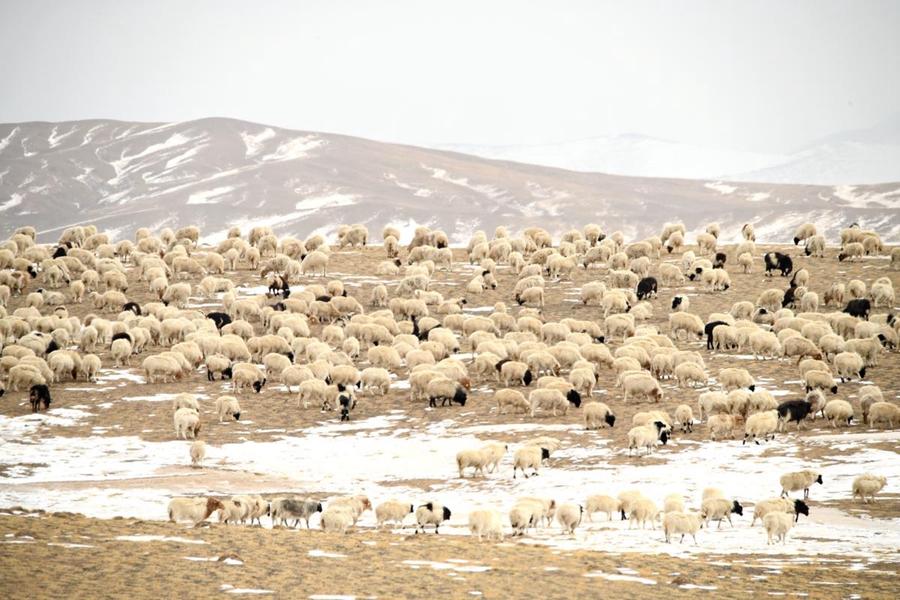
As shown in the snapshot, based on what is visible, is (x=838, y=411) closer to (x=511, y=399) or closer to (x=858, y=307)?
(x=511, y=399)

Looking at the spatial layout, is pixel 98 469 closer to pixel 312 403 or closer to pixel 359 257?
pixel 312 403

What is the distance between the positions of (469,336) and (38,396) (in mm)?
14835

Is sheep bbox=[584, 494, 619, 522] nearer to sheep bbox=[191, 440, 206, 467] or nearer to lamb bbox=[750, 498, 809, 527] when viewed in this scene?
lamb bbox=[750, 498, 809, 527]

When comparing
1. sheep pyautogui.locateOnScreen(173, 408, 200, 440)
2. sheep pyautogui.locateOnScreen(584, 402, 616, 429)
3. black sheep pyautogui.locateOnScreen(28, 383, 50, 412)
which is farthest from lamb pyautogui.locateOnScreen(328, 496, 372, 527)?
black sheep pyautogui.locateOnScreen(28, 383, 50, 412)

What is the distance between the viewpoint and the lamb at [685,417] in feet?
80.8

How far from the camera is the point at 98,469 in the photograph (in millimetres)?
23922

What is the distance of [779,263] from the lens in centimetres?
4362

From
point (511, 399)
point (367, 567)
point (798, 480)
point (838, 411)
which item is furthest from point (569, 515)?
point (838, 411)

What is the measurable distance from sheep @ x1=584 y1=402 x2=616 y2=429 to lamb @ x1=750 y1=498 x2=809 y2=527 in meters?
7.31

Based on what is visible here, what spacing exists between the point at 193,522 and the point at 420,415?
1054cm

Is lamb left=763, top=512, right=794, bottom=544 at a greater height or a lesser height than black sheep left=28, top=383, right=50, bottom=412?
lesser

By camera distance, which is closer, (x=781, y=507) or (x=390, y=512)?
(x=781, y=507)

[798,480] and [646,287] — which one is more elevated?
[646,287]

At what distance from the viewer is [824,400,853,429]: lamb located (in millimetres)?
24281
